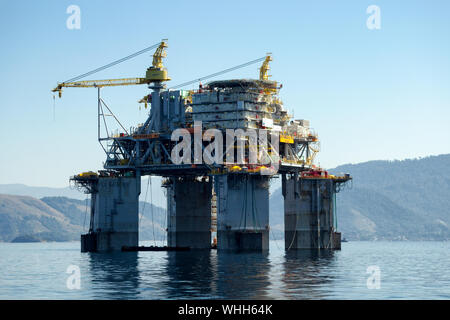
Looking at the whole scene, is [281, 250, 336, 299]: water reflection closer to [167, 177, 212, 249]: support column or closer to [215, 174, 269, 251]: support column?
[215, 174, 269, 251]: support column

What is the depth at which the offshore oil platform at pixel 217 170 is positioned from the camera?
336 feet

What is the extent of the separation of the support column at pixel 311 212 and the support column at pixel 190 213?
592 inches

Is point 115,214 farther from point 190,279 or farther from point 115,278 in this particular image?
point 190,279

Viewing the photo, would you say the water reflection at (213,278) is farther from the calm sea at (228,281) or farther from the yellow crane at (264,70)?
the yellow crane at (264,70)

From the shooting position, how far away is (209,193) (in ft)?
401

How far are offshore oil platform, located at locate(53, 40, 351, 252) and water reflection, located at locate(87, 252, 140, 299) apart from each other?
20566mm

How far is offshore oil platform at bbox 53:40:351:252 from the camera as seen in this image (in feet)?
336

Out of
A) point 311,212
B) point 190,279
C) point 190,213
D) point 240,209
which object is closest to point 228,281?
point 190,279

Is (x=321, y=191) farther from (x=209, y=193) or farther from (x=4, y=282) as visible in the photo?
(x=4, y=282)

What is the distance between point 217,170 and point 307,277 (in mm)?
41586

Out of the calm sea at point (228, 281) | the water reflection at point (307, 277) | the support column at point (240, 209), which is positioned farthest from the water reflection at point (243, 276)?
the support column at point (240, 209)

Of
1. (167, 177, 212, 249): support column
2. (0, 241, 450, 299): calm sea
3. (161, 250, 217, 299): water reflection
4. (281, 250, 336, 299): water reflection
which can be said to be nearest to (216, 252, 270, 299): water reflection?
(0, 241, 450, 299): calm sea

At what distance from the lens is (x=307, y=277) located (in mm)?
63250
